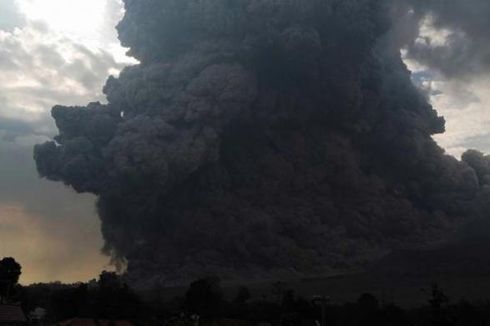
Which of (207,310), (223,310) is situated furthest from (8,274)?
(223,310)

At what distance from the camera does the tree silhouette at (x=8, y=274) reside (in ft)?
201

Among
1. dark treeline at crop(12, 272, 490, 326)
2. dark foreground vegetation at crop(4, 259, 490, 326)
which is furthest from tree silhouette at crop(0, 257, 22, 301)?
dark treeline at crop(12, 272, 490, 326)

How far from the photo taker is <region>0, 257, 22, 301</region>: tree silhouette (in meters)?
61.4

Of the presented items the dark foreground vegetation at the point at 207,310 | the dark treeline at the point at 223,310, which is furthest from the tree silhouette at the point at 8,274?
the dark treeline at the point at 223,310

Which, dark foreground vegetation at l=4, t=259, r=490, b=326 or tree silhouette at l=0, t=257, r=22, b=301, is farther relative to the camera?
dark foreground vegetation at l=4, t=259, r=490, b=326

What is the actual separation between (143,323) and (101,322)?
14.3 feet

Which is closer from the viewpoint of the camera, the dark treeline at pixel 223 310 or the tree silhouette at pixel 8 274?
the tree silhouette at pixel 8 274

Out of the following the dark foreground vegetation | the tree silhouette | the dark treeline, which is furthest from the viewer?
the dark treeline

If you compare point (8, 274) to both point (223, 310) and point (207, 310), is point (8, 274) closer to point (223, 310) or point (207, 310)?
point (207, 310)

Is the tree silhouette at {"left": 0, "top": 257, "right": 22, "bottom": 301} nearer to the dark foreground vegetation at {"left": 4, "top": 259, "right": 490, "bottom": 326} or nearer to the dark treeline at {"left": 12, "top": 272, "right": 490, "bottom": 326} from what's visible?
the dark foreground vegetation at {"left": 4, "top": 259, "right": 490, "bottom": 326}

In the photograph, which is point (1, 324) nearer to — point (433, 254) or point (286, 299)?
point (286, 299)

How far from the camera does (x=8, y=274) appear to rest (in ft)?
208

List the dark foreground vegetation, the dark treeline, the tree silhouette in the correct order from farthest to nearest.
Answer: the dark treeline, the dark foreground vegetation, the tree silhouette

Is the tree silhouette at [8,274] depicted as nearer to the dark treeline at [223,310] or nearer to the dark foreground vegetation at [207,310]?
the dark foreground vegetation at [207,310]
